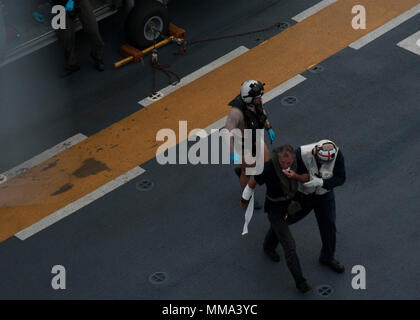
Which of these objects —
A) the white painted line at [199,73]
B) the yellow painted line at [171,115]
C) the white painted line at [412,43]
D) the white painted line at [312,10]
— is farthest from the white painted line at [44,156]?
the white painted line at [412,43]

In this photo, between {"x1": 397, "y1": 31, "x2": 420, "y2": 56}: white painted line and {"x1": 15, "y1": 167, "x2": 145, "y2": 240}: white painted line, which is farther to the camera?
{"x1": 397, "y1": 31, "x2": 420, "y2": 56}: white painted line

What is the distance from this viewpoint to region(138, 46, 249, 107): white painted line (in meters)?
14.8

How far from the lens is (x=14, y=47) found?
1459cm

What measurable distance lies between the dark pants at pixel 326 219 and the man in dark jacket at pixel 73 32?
5.78 m

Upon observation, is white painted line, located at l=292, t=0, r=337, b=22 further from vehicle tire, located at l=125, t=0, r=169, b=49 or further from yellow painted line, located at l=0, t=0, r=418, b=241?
vehicle tire, located at l=125, t=0, r=169, b=49

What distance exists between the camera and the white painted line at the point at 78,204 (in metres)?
12.5

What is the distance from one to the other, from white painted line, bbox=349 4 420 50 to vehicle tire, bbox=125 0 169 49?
3.33 metres

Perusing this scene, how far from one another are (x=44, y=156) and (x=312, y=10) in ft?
19.4

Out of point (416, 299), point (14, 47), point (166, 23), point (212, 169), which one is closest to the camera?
point (416, 299)

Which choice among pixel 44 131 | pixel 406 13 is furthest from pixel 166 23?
pixel 406 13

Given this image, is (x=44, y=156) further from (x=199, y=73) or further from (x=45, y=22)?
(x=199, y=73)

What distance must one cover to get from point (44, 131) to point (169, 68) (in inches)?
101

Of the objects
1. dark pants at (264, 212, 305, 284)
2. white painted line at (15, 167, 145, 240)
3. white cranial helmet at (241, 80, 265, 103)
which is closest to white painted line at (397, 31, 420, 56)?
white cranial helmet at (241, 80, 265, 103)
